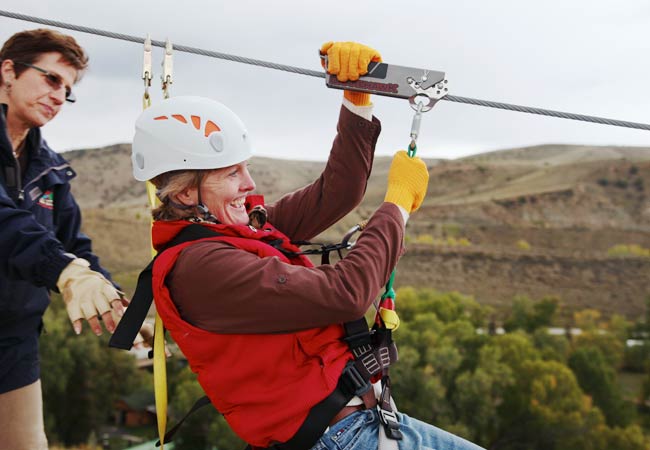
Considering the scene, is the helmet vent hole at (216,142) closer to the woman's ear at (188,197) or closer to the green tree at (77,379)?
the woman's ear at (188,197)

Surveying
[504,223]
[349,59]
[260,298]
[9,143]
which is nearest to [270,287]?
[260,298]

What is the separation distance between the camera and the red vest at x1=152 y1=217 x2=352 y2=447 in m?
2.51

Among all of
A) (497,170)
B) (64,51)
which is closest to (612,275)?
(497,170)

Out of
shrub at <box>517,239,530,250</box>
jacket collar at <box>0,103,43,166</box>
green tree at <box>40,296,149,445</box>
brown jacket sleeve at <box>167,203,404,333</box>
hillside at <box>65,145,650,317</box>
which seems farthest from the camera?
shrub at <box>517,239,530,250</box>

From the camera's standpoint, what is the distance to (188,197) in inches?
108

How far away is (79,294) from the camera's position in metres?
3.03

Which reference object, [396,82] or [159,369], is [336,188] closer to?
[396,82]

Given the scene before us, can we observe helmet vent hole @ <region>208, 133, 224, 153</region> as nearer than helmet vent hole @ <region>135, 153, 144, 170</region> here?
Yes

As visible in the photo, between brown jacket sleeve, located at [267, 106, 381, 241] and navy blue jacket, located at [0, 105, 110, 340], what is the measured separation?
0.98 meters

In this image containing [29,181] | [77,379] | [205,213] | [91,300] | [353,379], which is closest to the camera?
[353,379]

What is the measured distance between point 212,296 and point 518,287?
73491 mm

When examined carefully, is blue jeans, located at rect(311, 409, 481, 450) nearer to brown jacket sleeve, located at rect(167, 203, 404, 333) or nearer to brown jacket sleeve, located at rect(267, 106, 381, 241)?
brown jacket sleeve, located at rect(167, 203, 404, 333)

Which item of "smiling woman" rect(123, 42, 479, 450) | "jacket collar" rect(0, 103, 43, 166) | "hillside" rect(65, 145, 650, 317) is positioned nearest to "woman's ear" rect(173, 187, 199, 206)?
"smiling woman" rect(123, 42, 479, 450)

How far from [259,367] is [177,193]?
2.36 feet
